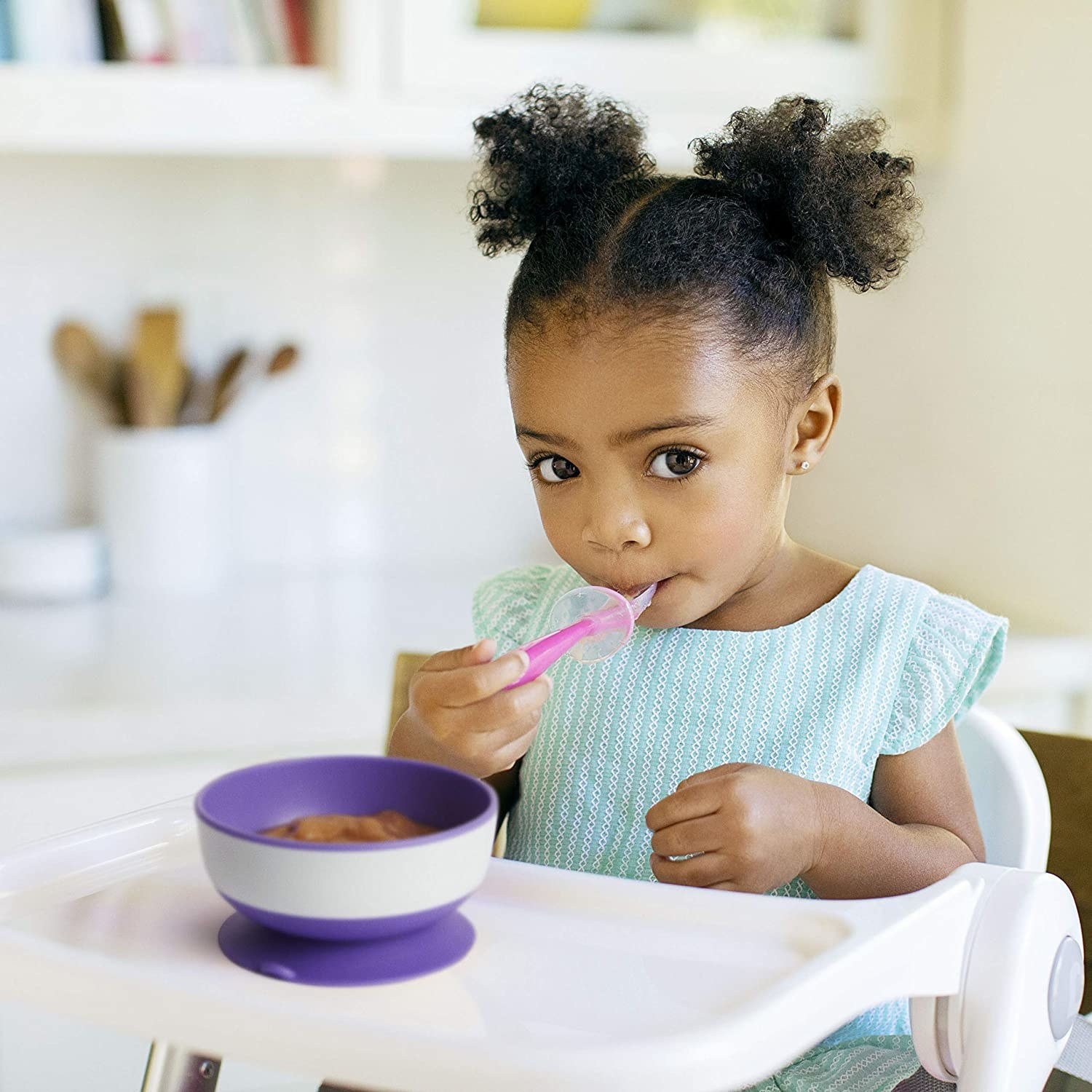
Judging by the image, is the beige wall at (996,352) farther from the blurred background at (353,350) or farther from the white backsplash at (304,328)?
the white backsplash at (304,328)

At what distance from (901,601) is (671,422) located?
24 cm

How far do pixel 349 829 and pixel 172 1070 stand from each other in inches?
11.4

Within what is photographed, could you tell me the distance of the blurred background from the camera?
5.28 ft

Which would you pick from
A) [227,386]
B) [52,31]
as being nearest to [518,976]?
[52,31]

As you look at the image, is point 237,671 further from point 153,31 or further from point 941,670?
point 941,670

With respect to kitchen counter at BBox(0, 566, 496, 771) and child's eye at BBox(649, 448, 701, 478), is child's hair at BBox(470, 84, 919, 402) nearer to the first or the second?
child's eye at BBox(649, 448, 701, 478)

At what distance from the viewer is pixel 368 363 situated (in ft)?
6.97

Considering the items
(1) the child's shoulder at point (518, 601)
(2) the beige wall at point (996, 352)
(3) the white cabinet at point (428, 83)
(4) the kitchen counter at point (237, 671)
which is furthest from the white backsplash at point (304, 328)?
(1) the child's shoulder at point (518, 601)

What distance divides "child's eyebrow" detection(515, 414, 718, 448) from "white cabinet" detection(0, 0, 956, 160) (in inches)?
35.5

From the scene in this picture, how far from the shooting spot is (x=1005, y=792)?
976mm

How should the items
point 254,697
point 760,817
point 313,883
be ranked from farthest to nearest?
point 254,697 < point 760,817 < point 313,883

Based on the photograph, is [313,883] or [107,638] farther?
[107,638]

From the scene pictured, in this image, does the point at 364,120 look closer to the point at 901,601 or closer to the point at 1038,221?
the point at 1038,221

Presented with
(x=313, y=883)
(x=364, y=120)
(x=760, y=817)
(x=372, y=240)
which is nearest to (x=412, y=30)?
(x=364, y=120)
